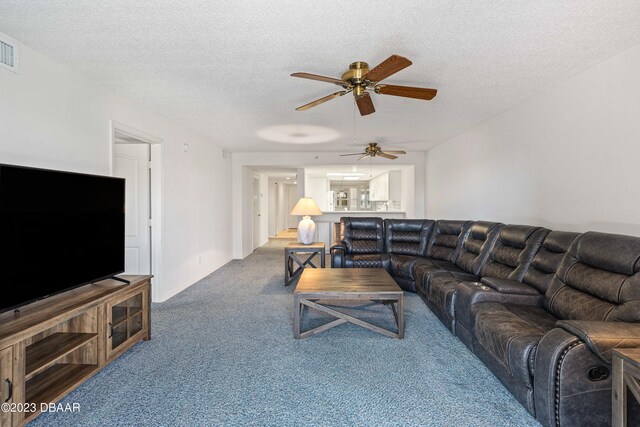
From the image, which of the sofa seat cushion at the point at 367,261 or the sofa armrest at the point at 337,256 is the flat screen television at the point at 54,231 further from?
the sofa seat cushion at the point at 367,261

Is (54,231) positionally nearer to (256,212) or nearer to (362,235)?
(362,235)

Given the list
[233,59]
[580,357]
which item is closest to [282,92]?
[233,59]

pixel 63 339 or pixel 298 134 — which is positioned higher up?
pixel 298 134

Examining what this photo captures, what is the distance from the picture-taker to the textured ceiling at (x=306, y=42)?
1846mm

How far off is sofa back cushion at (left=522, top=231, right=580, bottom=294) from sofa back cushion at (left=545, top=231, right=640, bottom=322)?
90mm

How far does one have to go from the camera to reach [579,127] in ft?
9.25

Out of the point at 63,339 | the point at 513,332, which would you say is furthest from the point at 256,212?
the point at 513,332

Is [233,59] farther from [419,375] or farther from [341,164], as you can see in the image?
[341,164]

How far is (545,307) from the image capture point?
2.38m

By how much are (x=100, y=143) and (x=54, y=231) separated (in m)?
1.27

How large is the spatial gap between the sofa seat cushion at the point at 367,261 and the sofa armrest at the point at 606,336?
112 inches

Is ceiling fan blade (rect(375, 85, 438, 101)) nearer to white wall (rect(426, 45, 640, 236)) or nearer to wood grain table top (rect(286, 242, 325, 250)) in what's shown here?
white wall (rect(426, 45, 640, 236))

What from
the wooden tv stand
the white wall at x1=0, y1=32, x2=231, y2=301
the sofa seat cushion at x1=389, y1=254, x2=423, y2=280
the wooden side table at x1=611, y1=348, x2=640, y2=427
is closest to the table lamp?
the sofa seat cushion at x1=389, y1=254, x2=423, y2=280

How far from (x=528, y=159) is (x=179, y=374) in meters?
4.10
